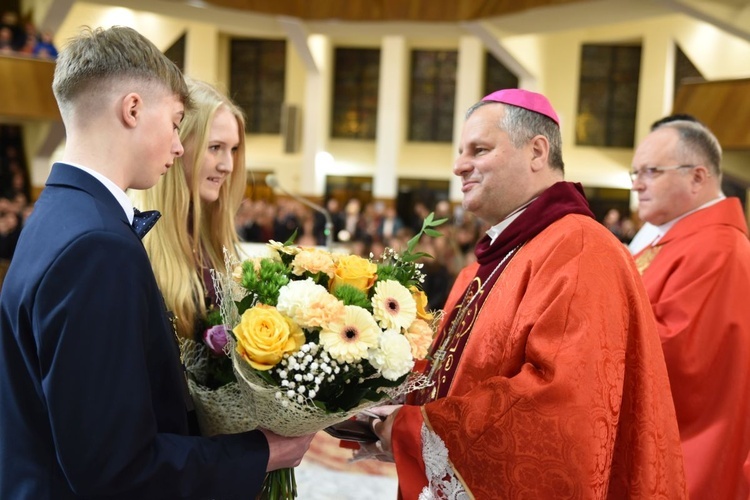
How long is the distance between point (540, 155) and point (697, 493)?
1.56m

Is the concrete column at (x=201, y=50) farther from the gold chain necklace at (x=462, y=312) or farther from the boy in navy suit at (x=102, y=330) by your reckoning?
the boy in navy suit at (x=102, y=330)

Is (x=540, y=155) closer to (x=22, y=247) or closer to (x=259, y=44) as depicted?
(x=22, y=247)

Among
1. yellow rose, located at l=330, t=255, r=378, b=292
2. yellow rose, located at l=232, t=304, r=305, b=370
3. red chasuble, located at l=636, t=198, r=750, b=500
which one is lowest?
red chasuble, located at l=636, t=198, r=750, b=500

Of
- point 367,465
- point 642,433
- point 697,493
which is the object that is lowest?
point 367,465

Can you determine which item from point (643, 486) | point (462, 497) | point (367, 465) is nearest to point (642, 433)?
point (643, 486)

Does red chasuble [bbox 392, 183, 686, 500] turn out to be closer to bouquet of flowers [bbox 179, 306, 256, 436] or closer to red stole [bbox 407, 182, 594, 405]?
red stole [bbox 407, 182, 594, 405]

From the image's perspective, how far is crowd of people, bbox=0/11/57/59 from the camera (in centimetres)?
1397

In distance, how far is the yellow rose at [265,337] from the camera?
1.56m

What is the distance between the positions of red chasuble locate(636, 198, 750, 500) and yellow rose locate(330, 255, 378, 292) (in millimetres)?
1826

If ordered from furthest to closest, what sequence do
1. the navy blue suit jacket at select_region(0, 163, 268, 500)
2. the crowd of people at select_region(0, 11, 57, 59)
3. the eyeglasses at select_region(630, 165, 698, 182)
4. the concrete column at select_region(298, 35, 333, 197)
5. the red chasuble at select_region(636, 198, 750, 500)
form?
the concrete column at select_region(298, 35, 333, 197)
the crowd of people at select_region(0, 11, 57, 59)
the eyeglasses at select_region(630, 165, 698, 182)
the red chasuble at select_region(636, 198, 750, 500)
the navy blue suit jacket at select_region(0, 163, 268, 500)

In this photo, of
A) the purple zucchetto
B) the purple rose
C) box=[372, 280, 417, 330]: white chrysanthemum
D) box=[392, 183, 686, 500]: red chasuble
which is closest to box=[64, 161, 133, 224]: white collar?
the purple rose

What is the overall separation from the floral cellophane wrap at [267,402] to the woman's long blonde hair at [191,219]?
495 millimetres

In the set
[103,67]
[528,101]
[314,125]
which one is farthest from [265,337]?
[314,125]

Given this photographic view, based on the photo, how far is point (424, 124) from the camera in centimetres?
2166
